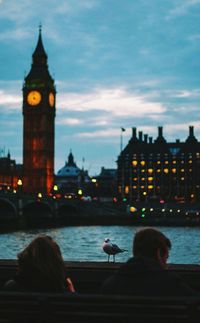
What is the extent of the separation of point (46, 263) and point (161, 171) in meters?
138

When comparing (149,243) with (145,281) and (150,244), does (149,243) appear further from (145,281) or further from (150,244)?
(145,281)

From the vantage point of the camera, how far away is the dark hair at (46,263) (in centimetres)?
456

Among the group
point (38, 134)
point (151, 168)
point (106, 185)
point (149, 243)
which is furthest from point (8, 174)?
point (149, 243)

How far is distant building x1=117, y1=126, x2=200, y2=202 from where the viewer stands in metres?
139

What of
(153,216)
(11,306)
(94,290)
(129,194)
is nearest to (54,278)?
(11,306)

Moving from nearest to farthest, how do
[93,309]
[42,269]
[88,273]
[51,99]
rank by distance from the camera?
1. [93,309]
2. [42,269]
3. [88,273]
4. [51,99]

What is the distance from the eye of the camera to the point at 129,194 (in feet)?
471

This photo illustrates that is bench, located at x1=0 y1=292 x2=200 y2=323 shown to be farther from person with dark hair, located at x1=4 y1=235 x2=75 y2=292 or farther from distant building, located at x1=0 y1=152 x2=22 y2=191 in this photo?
distant building, located at x1=0 y1=152 x2=22 y2=191

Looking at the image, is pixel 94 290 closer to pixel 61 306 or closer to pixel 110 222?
pixel 61 306

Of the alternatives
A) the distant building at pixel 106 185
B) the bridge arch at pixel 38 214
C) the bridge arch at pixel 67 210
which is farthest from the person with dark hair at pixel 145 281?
the distant building at pixel 106 185

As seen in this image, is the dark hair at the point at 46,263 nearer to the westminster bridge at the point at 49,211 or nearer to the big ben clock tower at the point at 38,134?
the westminster bridge at the point at 49,211

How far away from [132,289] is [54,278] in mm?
589

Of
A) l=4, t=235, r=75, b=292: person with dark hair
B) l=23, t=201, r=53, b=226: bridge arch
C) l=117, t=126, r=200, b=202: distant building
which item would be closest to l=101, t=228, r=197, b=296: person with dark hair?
l=4, t=235, r=75, b=292: person with dark hair

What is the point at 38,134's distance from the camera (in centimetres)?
11994
